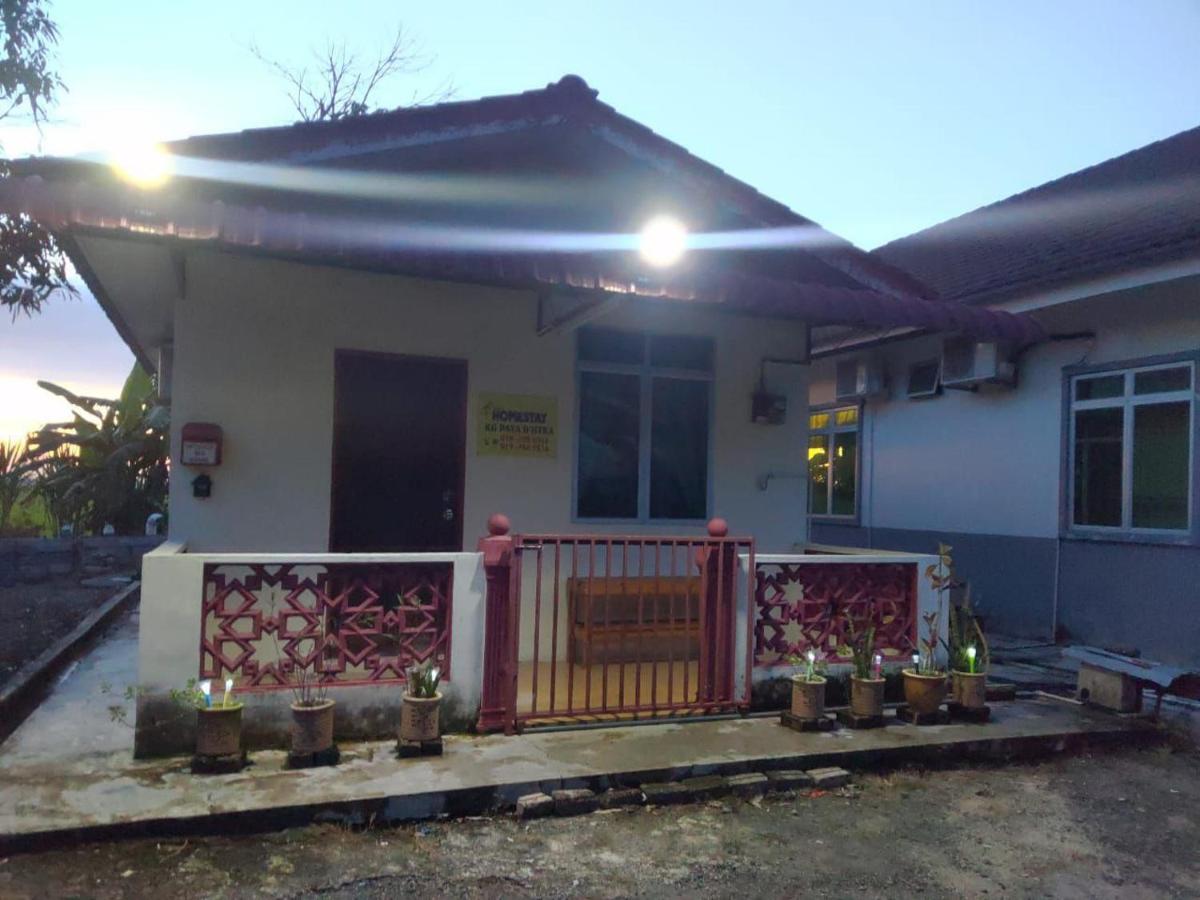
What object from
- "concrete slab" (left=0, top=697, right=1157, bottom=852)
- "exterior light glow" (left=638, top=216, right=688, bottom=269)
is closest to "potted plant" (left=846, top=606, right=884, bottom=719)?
"concrete slab" (left=0, top=697, right=1157, bottom=852)

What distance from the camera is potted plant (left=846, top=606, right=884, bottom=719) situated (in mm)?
5887

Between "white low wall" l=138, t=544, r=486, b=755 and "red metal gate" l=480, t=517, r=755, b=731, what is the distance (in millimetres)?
115

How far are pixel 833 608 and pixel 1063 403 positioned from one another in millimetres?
4741

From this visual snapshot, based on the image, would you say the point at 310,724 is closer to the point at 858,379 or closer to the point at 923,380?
the point at 923,380

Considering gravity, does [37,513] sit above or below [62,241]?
below

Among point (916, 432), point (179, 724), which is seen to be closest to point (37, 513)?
point (179, 724)

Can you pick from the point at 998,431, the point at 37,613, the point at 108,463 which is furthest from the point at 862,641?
the point at 108,463

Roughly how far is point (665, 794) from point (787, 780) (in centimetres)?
73

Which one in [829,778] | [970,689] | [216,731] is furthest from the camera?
[970,689]

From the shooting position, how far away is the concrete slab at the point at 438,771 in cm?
410

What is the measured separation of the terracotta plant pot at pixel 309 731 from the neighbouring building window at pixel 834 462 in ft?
30.8

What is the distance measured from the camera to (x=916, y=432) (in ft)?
38.8

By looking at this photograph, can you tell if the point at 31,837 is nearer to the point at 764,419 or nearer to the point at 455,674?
the point at 455,674

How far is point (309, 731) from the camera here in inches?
187
